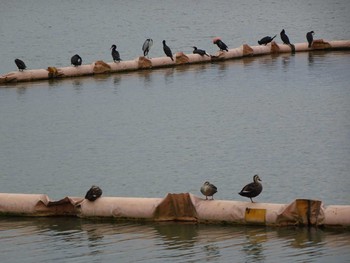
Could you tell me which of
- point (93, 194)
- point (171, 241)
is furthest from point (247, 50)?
point (171, 241)

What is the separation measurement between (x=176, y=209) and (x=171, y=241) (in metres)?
1.05

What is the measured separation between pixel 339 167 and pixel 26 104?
13746 millimetres

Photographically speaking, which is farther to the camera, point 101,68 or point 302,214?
point 101,68

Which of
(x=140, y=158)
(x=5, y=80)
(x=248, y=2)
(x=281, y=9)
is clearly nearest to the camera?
(x=140, y=158)

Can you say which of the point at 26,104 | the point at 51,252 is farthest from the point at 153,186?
the point at 26,104

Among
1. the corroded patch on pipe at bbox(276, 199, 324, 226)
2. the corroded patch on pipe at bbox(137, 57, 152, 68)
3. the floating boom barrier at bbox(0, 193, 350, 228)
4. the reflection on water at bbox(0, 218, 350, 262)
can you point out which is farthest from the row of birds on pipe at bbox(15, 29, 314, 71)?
the corroded patch on pipe at bbox(276, 199, 324, 226)

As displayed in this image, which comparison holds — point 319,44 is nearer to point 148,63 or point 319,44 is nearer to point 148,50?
point 148,50

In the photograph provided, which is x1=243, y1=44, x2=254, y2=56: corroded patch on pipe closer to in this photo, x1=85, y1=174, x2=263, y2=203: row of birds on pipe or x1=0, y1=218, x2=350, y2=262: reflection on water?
x1=85, y1=174, x2=263, y2=203: row of birds on pipe

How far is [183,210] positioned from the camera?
65.5 ft

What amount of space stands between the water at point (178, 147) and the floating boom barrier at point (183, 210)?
18cm

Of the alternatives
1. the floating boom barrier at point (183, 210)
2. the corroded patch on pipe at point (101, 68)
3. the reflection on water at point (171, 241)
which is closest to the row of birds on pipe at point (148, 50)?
the corroded patch on pipe at point (101, 68)

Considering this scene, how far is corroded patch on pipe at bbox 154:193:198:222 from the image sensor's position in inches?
781

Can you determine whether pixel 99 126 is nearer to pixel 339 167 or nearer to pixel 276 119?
pixel 276 119

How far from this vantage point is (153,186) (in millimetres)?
23188
